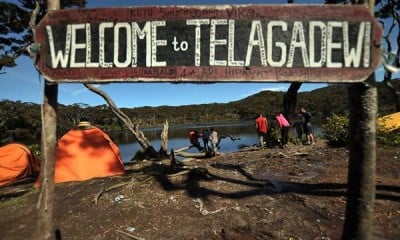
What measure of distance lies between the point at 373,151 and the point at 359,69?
0.82m

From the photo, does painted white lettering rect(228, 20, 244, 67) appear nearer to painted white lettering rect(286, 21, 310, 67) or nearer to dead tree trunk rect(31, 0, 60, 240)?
painted white lettering rect(286, 21, 310, 67)

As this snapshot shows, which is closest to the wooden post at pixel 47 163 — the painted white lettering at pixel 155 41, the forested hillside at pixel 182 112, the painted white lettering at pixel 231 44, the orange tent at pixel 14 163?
the painted white lettering at pixel 155 41

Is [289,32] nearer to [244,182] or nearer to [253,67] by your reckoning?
[253,67]

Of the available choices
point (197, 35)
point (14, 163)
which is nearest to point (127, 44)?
point (197, 35)

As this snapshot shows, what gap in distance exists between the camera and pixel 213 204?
26.4 ft

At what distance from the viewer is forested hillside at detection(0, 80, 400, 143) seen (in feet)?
195

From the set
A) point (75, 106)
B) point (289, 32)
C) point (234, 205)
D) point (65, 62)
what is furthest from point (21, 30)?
point (75, 106)

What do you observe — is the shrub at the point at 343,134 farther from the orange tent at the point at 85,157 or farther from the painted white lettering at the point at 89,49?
the painted white lettering at the point at 89,49

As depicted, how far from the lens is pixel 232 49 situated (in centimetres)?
403

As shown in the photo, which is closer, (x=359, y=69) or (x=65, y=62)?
(x=359, y=69)

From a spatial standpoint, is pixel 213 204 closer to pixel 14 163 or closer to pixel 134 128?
pixel 134 128

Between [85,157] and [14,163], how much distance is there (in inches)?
160

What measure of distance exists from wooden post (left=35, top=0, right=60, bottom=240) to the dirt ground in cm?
268

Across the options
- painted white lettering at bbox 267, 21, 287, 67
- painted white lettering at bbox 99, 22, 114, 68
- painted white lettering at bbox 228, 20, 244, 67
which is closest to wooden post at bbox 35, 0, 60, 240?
painted white lettering at bbox 99, 22, 114, 68
